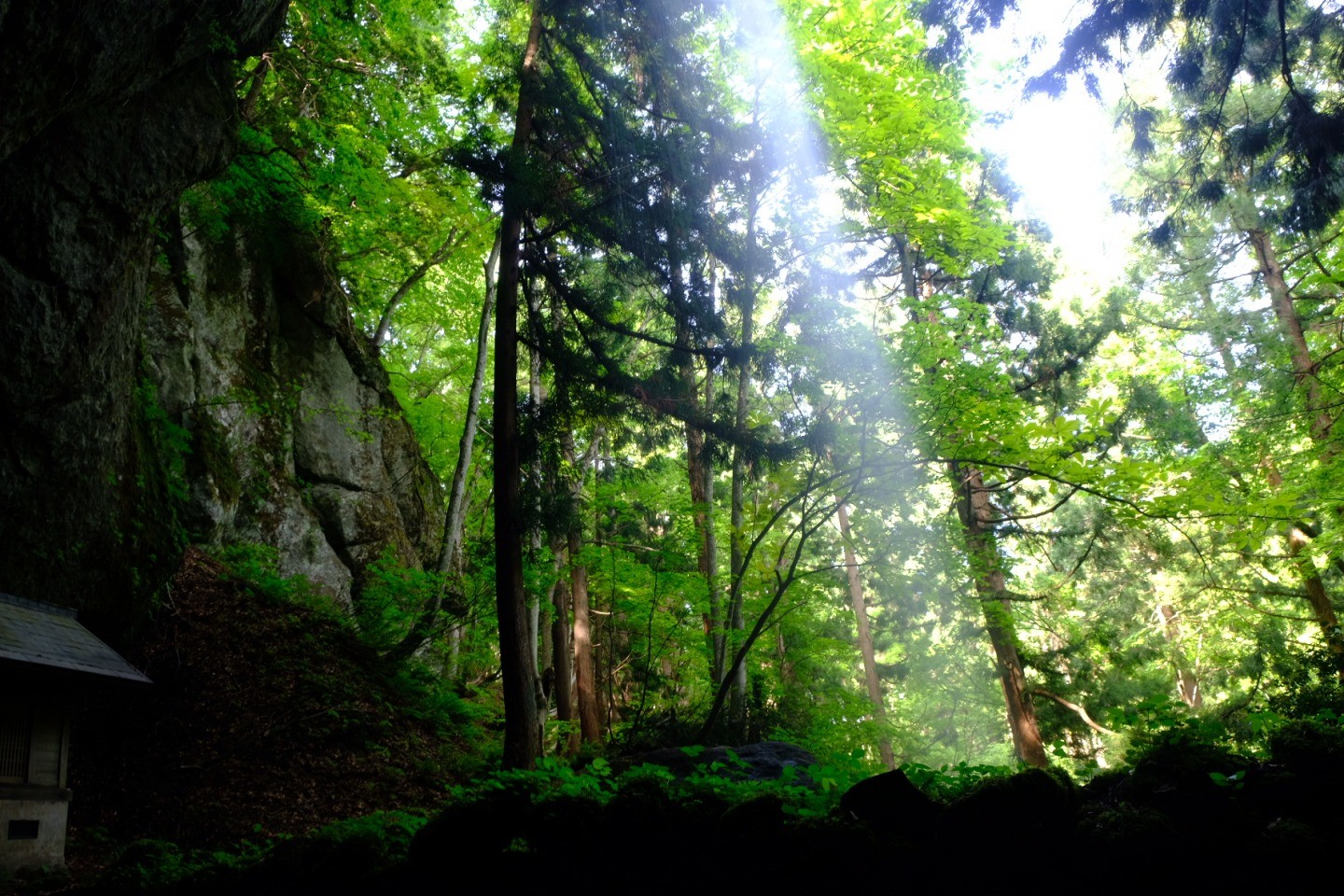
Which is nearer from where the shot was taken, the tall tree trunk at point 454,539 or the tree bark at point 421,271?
the tall tree trunk at point 454,539

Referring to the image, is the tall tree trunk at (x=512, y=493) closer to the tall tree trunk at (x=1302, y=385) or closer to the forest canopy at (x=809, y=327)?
the forest canopy at (x=809, y=327)

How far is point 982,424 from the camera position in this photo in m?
7.31

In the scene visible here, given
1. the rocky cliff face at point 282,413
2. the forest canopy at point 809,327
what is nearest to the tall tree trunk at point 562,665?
the forest canopy at point 809,327

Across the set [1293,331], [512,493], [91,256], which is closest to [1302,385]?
[1293,331]

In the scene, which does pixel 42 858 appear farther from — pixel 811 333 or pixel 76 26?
pixel 811 333

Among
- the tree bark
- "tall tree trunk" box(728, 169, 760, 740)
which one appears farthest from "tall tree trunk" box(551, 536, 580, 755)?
the tree bark

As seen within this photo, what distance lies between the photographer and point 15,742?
17.3 feet

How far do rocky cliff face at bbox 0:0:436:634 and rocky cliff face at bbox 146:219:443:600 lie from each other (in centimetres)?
5

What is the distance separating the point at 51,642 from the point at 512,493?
3.91 metres

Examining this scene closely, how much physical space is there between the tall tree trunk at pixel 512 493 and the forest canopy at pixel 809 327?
0.04m

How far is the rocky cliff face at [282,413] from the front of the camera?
10.5 metres

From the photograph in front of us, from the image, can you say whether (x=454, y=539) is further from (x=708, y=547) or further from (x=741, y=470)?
(x=741, y=470)

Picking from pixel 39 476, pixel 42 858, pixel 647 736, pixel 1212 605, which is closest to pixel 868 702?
pixel 647 736

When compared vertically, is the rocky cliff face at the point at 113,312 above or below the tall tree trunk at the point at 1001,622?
above
